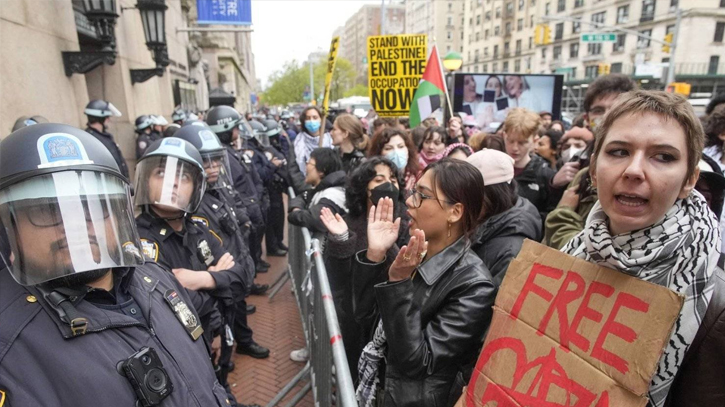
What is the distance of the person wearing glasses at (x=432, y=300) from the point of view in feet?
5.44

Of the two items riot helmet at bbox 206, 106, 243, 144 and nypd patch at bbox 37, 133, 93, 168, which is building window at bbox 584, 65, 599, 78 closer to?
riot helmet at bbox 206, 106, 243, 144

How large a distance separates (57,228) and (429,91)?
5.25 m

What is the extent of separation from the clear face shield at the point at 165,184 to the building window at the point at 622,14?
182 ft

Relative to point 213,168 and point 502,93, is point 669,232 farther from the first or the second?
point 502,93

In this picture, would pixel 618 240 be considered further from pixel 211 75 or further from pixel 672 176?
pixel 211 75

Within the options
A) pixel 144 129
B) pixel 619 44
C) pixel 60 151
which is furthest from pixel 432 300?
pixel 619 44

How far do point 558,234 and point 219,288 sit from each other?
1983 mm

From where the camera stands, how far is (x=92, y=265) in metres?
1.29

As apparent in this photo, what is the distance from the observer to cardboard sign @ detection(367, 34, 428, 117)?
21.3 feet

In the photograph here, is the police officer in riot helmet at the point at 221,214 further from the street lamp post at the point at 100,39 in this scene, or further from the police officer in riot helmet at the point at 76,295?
the street lamp post at the point at 100,39

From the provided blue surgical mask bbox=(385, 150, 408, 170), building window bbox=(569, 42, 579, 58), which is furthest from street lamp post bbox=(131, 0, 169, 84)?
building window bbox=(569, 42, 579, 58)

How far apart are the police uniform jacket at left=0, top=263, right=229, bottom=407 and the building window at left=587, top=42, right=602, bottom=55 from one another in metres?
56.1

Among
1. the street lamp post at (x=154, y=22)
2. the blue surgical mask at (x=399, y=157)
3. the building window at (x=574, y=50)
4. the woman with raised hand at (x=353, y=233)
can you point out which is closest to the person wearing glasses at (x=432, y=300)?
the woman with raised hand at (x=353, y=233)

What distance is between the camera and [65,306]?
3.93ft
